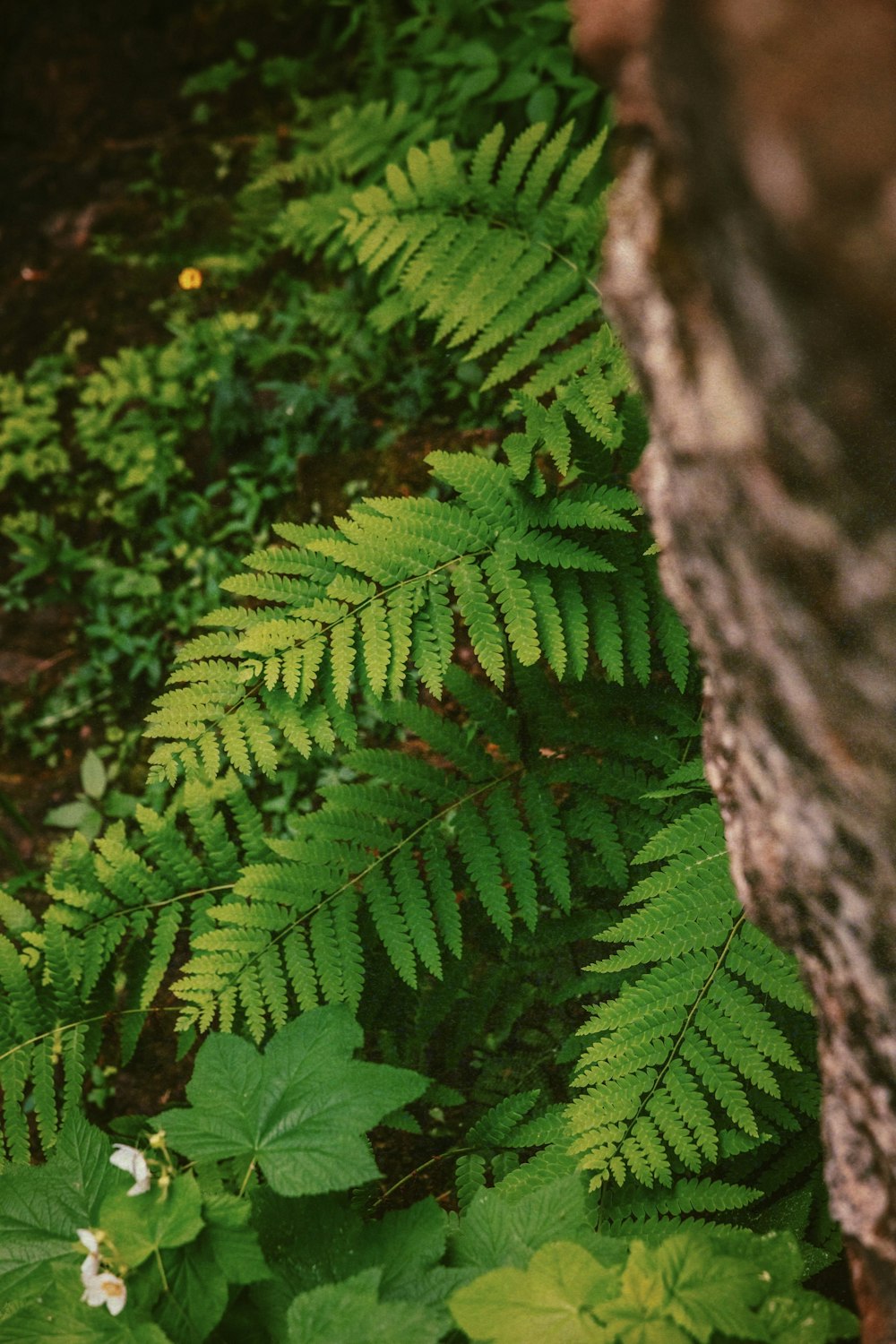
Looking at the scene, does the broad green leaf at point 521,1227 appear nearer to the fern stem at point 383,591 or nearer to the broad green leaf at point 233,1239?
Result: the broad green leaf at point 233,1239

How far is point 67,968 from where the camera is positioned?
87.9 inches

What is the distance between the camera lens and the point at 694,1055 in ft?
5.74

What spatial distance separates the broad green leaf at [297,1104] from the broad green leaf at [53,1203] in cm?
18

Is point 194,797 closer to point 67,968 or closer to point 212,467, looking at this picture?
point 67,968

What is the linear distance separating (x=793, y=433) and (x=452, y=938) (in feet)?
5.04

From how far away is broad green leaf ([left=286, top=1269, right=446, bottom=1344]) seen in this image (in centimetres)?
123

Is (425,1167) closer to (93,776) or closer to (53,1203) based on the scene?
(53,1203)

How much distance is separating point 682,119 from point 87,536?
11.7 ft

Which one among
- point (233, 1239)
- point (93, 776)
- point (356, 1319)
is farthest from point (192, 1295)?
point (93, 776)

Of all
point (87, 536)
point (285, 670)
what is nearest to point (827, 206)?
point (285, 670)

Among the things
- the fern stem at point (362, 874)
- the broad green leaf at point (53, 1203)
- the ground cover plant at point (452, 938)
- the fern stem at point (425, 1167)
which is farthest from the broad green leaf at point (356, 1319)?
the fern stem at point (362, 874)

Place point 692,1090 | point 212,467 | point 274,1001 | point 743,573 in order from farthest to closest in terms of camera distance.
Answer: point 212,467 → point 274,1001 → point 692,1090 → point 743,573

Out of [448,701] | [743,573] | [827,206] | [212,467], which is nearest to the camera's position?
[827,206]

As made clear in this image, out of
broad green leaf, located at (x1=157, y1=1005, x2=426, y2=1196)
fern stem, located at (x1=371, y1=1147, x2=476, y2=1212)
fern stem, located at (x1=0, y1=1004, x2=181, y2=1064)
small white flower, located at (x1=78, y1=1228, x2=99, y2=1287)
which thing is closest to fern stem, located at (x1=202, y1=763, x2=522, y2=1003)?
fern stem, located at (x1=0, y1=1004, x2=181, y2=1064)
